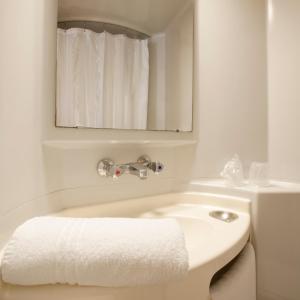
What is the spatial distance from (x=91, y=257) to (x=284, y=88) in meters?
1.18

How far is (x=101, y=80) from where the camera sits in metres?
0.87

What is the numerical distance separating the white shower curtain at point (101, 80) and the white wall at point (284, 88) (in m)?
0.68

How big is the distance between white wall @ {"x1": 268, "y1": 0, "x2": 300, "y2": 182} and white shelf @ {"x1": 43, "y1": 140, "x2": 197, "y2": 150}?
434mm

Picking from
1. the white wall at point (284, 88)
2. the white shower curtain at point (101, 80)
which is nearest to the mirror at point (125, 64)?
the white shower curtain at point (101, 80)

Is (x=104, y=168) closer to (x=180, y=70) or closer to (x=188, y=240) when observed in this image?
(x=188, y=240)

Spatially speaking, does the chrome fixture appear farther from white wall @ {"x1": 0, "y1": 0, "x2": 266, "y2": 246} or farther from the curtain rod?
the curtain rod

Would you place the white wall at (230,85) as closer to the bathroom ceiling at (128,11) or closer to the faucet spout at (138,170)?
the bathroom ceiling at (128,11)

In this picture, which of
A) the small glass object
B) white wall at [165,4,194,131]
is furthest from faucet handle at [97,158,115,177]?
the small glass object

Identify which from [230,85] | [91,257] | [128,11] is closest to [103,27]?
[128,11]

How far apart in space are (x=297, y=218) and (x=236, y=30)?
94 centimetres

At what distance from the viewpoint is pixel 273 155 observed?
3.79ft

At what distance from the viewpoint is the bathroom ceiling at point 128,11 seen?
0.81m

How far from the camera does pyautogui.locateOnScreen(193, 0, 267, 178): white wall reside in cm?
113

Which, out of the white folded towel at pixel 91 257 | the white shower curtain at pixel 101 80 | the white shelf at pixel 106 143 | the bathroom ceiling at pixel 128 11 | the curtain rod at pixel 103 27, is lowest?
the white folded towel at pixel 91 257
